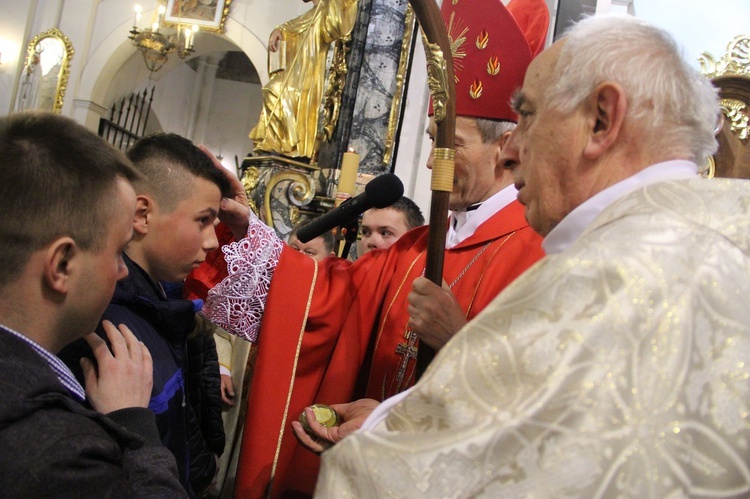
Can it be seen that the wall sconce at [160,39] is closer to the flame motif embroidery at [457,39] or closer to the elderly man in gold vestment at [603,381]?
the flame motif embroidery at [457,39]

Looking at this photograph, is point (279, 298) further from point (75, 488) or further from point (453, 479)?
point (453, 479)

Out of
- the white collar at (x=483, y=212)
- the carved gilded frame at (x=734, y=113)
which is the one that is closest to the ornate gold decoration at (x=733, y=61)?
the carved gilded frame at (x=734, y=113)

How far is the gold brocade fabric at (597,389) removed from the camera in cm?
85

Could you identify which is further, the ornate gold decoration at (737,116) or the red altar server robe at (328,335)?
the ornate gold decoration at (737,116)

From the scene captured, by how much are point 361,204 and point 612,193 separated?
3.12ft

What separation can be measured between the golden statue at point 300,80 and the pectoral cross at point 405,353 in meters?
5.28

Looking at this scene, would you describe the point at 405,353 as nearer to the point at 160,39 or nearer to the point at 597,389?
the point at 597,389

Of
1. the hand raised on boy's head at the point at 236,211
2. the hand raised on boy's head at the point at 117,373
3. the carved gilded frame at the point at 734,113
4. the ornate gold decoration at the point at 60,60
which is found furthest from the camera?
the ornate gold decoration at the point at 60,60

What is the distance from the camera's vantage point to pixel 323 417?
171 cm

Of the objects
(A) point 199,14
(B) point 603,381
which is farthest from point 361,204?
(A) point 199,14

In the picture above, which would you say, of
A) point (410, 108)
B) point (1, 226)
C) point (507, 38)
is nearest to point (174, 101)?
point (410, 108)

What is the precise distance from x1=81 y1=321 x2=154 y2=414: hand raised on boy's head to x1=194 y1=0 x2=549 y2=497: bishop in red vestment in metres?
0.76

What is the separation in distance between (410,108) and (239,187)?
4462mm

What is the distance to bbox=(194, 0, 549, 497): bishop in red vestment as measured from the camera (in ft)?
7.01
